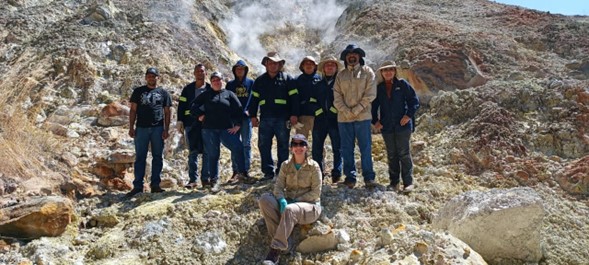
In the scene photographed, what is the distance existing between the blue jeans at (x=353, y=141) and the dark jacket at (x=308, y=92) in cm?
47

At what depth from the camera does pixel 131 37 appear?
11.4 metres

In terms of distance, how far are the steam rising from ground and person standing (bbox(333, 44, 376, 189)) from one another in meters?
9.47

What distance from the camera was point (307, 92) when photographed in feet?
19.4

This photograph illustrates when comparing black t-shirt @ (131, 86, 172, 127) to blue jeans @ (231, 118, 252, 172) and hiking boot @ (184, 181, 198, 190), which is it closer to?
hiking boot @ (184, 181, 198, 190)

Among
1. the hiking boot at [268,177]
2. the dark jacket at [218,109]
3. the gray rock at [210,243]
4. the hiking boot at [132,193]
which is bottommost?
the gray rock at [210,243]

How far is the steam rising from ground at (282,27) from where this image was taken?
656 inches

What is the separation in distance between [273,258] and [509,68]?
28.8 feet

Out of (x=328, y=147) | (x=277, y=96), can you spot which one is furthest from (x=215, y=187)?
(x=328, y=147)

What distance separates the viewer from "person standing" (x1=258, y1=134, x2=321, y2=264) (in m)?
4.13

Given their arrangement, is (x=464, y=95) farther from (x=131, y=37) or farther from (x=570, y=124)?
(x=131, y=37)

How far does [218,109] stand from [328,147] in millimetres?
3151

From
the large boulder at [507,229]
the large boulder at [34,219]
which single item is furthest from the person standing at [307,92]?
the large boulder at [34,219]

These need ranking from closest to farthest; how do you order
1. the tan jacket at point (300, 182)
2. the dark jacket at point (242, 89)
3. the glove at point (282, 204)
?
the glove at point (282, 204)
the tan jacket at point (300, 182)
the dark jacket at point (242, 89)

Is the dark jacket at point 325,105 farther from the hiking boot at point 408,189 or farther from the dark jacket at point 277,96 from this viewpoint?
the hiking boot at point 408,189
